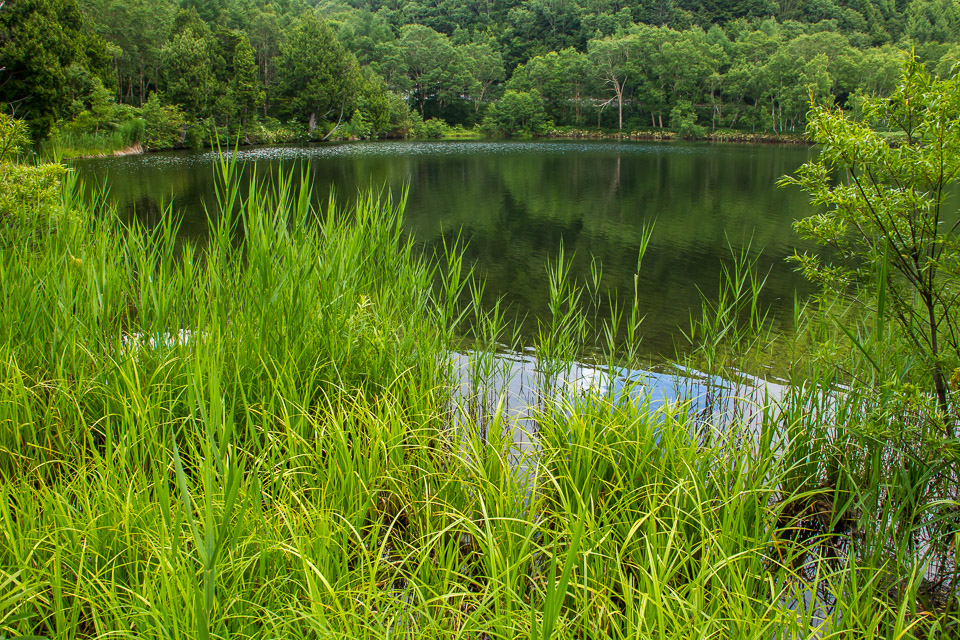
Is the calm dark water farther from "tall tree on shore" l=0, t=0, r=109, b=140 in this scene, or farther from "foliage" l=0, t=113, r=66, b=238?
"tall tree on shore" l=0, t=0, r=109, b=140

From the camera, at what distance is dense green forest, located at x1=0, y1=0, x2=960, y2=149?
25.6 metres

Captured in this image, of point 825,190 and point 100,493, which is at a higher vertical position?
point 825,190

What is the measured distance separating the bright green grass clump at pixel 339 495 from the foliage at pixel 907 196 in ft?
1.80

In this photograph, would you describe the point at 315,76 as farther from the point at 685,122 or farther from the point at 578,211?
the point at 578,211

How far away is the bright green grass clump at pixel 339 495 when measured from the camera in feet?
4.90

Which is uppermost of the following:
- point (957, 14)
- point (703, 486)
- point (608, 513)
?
point (957, 14)

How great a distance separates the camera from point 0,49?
60.1 ft

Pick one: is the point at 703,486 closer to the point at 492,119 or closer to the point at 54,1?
the point at 54,1

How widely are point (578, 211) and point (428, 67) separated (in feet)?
179

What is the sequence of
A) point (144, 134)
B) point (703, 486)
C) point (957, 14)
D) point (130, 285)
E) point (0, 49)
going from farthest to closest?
point (957, 14)
point (144, 134)
point (0, 49)
point (130, 285)
point (703, 486)

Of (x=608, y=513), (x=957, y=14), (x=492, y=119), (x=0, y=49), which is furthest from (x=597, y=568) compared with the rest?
(x=957, y=14)

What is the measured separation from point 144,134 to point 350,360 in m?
31.7

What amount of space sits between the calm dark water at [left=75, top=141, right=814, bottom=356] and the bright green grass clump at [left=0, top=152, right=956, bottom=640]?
4.56 feet

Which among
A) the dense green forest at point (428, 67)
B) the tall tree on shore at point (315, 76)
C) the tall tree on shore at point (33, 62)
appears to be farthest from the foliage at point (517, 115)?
the tall tree on shore at point (33, 62)
